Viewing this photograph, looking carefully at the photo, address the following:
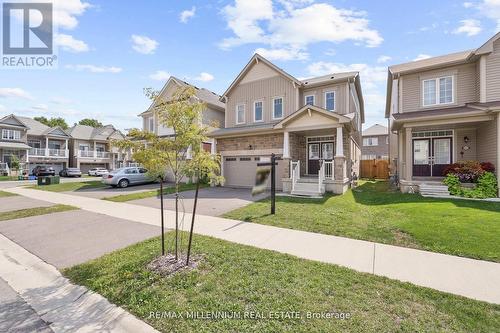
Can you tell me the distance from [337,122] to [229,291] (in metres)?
11.0

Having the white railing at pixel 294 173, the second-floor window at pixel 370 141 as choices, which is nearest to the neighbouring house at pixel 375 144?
the second-floor window at pixel 370 141

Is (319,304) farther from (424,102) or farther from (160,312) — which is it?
(424,102)

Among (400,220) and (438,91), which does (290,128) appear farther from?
(438,91)

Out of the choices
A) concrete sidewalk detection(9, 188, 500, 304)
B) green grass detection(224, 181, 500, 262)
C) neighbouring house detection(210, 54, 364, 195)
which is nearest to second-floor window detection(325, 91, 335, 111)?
neighbouring house detection(210, 54, 364, 195)

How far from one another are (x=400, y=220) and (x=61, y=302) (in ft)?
28.1

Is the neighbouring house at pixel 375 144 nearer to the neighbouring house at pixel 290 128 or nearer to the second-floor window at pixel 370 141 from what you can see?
the second-floor window at pixel 370 141

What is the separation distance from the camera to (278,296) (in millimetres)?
3512

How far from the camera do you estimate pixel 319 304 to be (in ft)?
10.9

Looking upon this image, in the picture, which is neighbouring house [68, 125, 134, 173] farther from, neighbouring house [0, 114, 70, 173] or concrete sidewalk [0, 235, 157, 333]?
concrete sidewalk [0, 235, 157, 333]

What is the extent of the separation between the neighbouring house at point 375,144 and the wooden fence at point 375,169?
1553 cm

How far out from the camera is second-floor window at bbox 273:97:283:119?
57.2ft

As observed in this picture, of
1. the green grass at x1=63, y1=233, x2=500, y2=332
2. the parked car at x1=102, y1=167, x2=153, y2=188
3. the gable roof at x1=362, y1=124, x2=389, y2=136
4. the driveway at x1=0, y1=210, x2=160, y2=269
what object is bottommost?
the driveway at x1=0, y1=210, x2=160, y2=269

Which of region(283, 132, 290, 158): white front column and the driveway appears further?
region(283, 132, 290, 158): white front column

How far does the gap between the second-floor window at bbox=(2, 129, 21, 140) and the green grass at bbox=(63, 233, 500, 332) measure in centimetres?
4136
